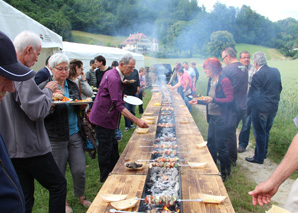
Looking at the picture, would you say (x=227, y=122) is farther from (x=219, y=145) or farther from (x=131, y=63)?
(x=131, y=63)

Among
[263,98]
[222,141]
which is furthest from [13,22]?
[263,98]

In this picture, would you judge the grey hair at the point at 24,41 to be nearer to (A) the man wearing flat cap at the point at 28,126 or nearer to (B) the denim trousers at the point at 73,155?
(A) the man wearing flat cap at the point at 28,126

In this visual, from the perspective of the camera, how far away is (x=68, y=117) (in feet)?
9.16

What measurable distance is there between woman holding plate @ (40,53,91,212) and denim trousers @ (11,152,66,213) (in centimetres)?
56

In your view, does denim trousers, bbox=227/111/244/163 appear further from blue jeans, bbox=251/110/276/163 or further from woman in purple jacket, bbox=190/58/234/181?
blue jeans, bbox=251/110/276/163

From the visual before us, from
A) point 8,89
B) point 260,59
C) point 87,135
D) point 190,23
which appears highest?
point 190,23

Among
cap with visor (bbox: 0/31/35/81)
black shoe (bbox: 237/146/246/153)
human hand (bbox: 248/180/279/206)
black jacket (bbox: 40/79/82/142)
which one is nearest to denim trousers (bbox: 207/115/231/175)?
black shoe (bbox: 237/146/246/153)

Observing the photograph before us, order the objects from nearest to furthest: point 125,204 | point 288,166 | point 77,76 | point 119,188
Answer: point 288,166 < point 125,204 < point 119,188 < point 77,76

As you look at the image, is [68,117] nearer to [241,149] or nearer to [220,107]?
[220,107]

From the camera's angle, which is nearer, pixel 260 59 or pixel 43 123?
pixel 43 123

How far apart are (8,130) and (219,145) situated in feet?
10.7

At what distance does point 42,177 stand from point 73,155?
31.4 inches

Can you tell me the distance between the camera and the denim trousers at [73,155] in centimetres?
276

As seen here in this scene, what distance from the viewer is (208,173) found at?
7.92 feet
